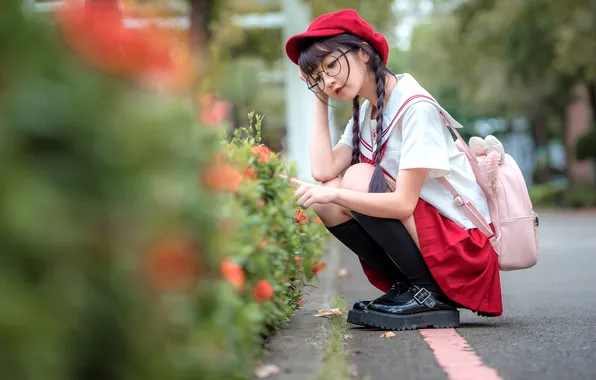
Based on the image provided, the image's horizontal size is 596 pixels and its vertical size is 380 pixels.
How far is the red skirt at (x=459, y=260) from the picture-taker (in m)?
4.67

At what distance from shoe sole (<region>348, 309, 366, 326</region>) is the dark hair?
619 millimetres

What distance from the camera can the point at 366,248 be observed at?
4.86 meters

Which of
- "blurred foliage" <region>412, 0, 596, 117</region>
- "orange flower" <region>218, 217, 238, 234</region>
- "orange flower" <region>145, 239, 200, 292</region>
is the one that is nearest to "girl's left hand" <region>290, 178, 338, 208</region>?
"orange flower" <region>218, 217, 238, 234</region>

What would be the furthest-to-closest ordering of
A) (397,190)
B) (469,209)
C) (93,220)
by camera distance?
(469,209) < (397,190) < (93,220)

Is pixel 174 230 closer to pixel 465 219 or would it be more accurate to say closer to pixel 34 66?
pixel 34 66

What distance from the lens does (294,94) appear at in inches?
661

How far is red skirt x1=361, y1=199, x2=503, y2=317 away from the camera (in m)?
4.67

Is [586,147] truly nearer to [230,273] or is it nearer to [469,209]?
[469,209]

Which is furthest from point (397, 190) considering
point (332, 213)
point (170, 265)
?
point (170, 265)

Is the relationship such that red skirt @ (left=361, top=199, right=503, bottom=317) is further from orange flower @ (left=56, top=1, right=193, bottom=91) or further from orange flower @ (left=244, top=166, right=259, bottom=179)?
orange flower @ (left=56, top=1, right=193, bottom=91)

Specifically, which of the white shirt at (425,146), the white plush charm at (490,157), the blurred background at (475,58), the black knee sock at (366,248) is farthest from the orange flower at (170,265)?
the blurred background at (475,58)

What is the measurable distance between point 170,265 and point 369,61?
294 cm

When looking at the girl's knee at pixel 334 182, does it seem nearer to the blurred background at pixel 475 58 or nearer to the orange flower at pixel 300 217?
the orange flower at pixel 300 217

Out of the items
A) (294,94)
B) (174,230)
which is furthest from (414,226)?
(294,94)
